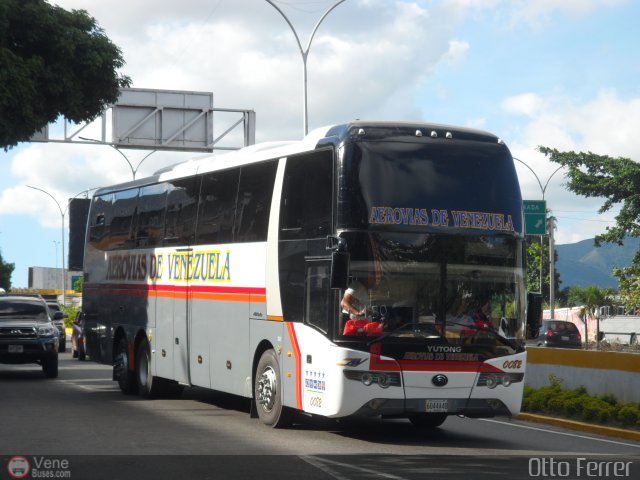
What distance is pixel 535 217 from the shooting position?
31.4 meters

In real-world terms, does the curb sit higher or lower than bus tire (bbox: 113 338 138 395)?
lower

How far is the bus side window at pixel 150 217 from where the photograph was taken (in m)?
20.9

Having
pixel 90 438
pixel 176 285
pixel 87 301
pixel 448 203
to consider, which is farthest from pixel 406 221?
pixel 87 301

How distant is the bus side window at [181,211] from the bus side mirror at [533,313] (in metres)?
6.30

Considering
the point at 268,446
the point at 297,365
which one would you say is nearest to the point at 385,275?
the point at 297,365

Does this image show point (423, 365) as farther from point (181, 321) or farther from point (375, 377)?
point (181, 321)

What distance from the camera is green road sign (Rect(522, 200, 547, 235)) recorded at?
30428 millimetres

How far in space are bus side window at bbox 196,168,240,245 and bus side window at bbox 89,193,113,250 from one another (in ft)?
18.8

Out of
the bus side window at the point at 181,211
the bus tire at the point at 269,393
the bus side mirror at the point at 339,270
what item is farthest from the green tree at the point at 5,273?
the bus side mirror at the point at 339,270

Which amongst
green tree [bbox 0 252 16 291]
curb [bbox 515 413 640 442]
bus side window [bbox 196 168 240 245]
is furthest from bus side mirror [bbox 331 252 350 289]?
green tree [bbox 0 252 16 291]

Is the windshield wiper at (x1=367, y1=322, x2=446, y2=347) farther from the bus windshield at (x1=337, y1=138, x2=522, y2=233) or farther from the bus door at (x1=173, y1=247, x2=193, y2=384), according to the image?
the bus door at (x1=173, y1=247, x2=193, y2=384)

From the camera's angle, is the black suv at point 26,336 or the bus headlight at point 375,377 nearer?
the bus headlight at point 375,377

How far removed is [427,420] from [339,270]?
3920 mm

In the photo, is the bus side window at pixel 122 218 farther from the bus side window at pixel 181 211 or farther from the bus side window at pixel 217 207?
the bus side window at pixel 217 207
